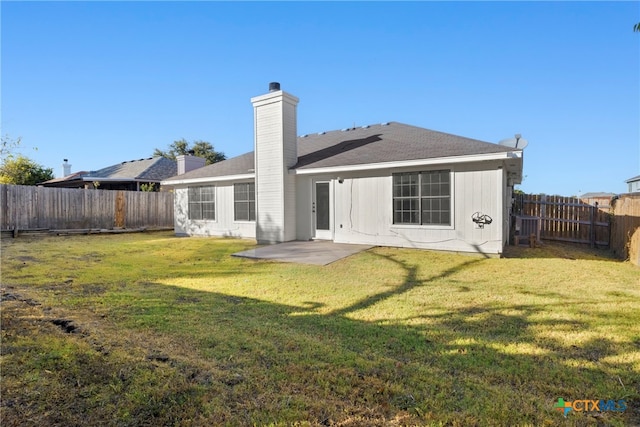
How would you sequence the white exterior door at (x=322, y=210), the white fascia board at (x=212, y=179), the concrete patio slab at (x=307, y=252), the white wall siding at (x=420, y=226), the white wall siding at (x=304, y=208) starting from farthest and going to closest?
the white fascia board at (x=212, y=179)
the white wall siding at (x=304, y=208)
the white exterior door at (x=322, y=210)
the white wall siding at (x=420, y=226)
the concrete patio slab at (x=307, y=252)

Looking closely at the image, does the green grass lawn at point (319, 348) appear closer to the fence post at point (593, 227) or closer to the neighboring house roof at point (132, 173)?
the fence post at point (593, 227)

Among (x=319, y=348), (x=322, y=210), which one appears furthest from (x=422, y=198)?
(x=319, y=348)

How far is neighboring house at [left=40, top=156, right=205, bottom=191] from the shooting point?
838 inches

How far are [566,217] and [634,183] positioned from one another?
77.7 ft

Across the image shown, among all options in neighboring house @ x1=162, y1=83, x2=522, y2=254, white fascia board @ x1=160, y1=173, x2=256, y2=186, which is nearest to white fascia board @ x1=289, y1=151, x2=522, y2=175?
neighboring house @ x1=162, y1=83, x2=522, y2=254

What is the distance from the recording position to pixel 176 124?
124 ft

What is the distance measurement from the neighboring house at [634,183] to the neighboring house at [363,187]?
78.2 feet

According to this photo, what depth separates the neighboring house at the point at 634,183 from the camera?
26391mm

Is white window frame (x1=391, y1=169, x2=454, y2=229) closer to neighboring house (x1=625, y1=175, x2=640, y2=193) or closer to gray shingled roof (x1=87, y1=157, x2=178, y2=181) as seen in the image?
gray shingled roof (x1=87, y1=157, x2=178, y2=181)

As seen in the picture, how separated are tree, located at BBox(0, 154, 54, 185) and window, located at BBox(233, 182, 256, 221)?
17.1 m

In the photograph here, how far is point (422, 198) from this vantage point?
912cm

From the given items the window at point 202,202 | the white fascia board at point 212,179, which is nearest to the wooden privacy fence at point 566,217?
the white fascia board at point 212,179

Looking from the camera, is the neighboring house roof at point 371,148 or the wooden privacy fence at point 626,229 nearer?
the wooden privacy fence at point 626,229

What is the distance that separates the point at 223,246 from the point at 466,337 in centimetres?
897
